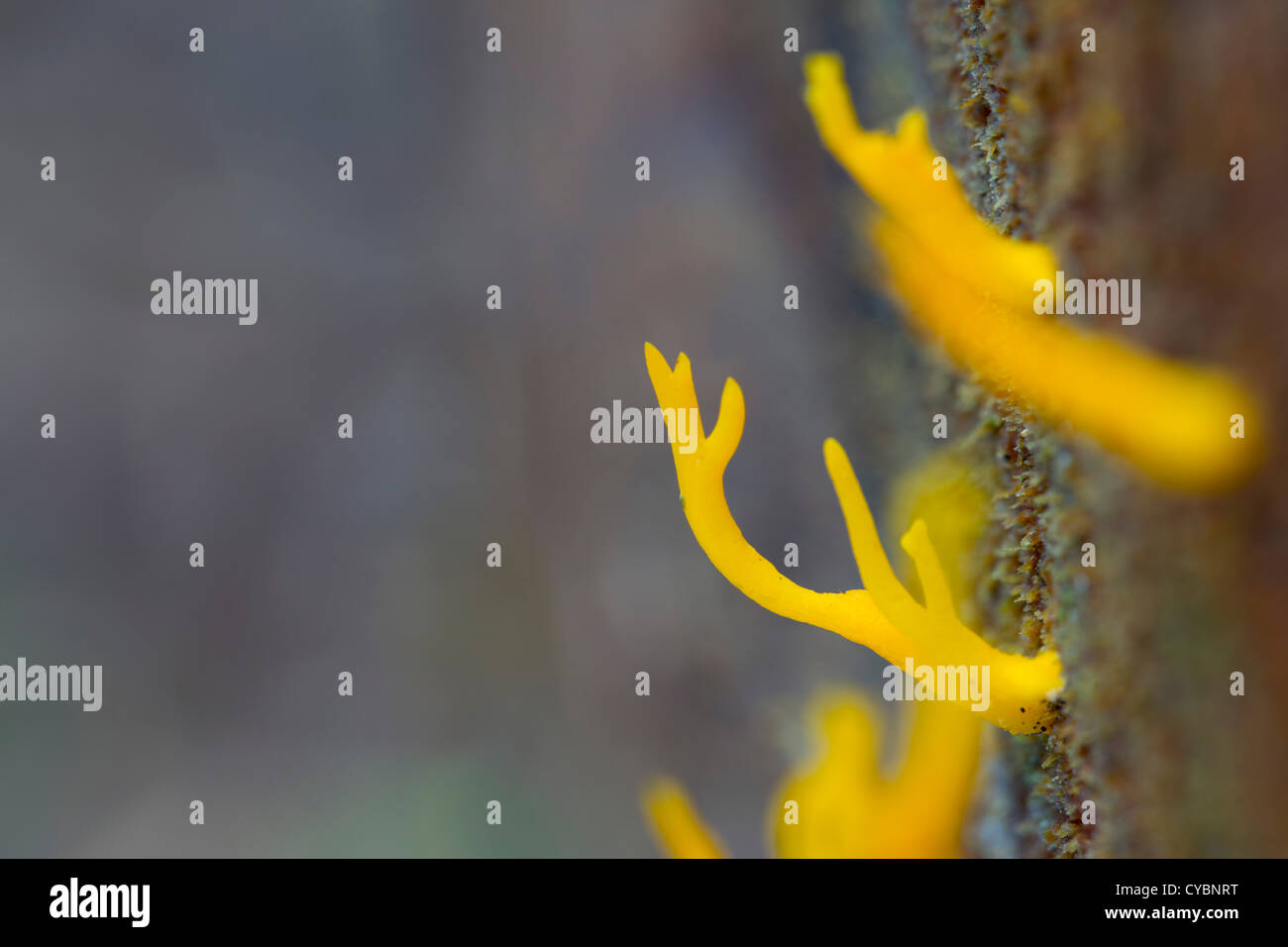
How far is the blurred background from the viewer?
4.29 ft

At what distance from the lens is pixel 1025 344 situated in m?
0.44

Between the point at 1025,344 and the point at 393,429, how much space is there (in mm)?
1210

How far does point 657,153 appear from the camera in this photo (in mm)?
1320

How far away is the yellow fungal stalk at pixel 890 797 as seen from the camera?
61 centimetres

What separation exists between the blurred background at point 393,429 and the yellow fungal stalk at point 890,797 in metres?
0.60

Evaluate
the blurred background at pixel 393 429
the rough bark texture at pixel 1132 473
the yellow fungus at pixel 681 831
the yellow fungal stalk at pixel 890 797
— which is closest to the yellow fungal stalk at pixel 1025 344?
the rough bark texture at pixel 1132 473

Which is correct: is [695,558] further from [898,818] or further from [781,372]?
[898,818]

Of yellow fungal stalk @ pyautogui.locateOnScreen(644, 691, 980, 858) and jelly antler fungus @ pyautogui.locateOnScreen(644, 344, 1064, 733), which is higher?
jelly antler fungus @ pyautogui.locateOnScreen(644, 344, 1064, 733)

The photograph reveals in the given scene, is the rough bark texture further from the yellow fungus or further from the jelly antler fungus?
the yellow fungus

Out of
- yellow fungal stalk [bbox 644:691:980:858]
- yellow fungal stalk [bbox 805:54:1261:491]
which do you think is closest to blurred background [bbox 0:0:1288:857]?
yellow fungal stalk [bbox 644:691:980:858]

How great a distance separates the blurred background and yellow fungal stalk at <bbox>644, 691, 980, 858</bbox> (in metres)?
0.60

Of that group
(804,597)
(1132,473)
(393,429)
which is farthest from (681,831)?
(393,429)

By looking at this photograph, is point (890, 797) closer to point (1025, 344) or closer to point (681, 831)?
point (681, 831)
